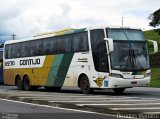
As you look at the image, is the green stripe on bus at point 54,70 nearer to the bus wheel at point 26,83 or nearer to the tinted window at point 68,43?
the tinted window at point 68,43

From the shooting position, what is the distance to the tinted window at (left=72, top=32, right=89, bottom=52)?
85.8 feet

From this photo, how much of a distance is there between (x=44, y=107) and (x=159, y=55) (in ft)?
189

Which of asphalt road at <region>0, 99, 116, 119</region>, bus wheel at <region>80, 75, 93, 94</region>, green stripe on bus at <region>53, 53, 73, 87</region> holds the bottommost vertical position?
asphalt road at <region>0, 99, 116, 119</region>

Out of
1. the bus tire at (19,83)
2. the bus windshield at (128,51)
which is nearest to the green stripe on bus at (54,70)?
the bus tire at (19,83)

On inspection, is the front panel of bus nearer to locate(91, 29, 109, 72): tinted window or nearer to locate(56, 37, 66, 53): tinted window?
locate(91, 29, 109, 72): tinted window

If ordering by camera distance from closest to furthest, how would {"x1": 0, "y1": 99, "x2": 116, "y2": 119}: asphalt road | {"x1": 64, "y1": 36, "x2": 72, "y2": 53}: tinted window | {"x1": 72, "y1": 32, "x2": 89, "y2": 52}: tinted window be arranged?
{"x1": 0, "y1": 99, "x2": 116, "y2": 119}: asphalt road
{"x1": 72, "y1": 32, "x2": 89, "y2": 52}: tinted window
{"x1": 64, "y1": 36, "x2": 72, "y2": 53}: tinted window

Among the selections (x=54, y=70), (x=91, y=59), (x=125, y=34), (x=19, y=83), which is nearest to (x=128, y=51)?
(x=125, y=34)

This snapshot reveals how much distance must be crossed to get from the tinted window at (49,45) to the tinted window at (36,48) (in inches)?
19.2

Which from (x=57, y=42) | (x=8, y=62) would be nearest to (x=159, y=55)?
(x=8, y=62)

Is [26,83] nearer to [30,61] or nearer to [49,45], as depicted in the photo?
[30,61]

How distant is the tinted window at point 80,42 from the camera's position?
85.8 ft

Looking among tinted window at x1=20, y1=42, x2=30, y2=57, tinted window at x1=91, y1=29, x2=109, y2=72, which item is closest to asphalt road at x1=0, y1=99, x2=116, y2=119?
tinted window at x1=91, y1=29, x2=109, y2=72

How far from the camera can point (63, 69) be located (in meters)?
28.5

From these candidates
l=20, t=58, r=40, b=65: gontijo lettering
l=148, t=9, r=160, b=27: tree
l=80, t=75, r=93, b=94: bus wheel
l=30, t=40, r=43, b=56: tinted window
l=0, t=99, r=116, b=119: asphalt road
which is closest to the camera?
l=0, t=99, r=116, b=119: asphalt road
